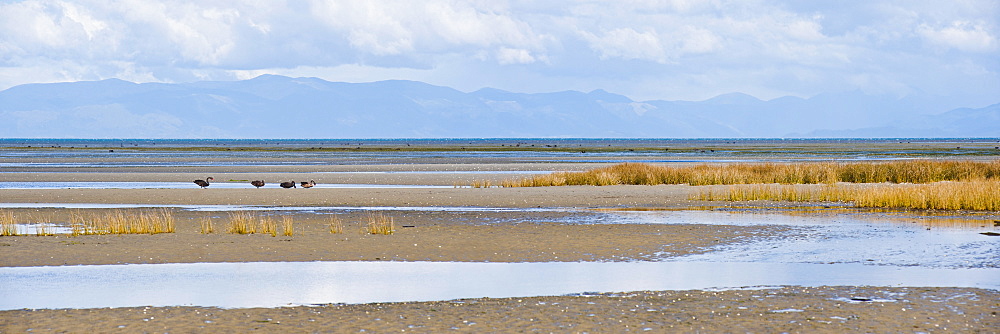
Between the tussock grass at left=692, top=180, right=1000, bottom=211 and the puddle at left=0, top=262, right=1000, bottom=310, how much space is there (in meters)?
13.7

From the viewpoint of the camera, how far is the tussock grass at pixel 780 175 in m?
42.2

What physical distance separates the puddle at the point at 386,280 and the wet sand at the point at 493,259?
26.7 inches

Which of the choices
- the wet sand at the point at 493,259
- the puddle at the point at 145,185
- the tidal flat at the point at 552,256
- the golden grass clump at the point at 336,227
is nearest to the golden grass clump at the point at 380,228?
the tidal flat at the point at 552,256

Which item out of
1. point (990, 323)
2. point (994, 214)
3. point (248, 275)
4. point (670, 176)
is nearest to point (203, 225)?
point (248, 275)

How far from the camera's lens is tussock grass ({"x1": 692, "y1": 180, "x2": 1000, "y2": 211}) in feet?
95.1

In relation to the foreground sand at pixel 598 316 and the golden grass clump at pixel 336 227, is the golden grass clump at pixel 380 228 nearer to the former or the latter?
the golden grass clump at pixel 336 227

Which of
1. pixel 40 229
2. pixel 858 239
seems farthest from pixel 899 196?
pixel 40 229

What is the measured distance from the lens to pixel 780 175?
43.3 metres

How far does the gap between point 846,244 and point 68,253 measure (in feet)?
44.5

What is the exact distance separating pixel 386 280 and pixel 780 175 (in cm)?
3045

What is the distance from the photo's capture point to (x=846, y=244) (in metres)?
20.2

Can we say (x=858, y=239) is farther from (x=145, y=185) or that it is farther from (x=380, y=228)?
(x=145, y=185)

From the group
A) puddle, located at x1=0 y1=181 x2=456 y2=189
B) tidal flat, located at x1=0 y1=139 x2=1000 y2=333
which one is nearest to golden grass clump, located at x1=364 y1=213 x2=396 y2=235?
tidal flat, located at x1=0 y1=139 x2=1000 y2=333

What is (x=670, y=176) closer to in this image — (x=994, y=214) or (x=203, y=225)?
(x=994, y=214)
